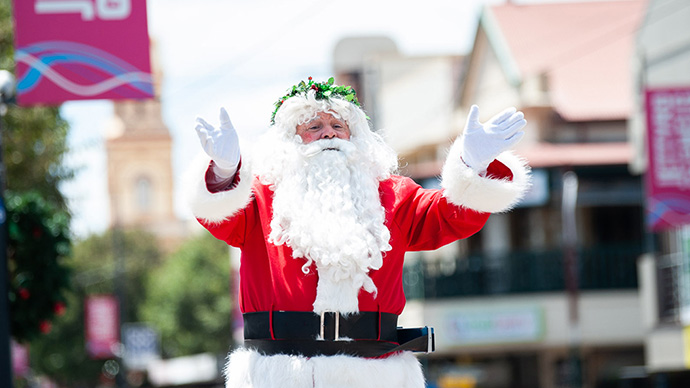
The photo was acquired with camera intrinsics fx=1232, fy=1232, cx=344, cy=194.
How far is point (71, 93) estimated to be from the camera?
813cm

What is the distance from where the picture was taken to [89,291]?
53.1m

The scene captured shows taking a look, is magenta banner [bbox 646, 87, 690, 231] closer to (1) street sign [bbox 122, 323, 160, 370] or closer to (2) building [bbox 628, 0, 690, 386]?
(2) building [bbox 628, 0, 690, 386]

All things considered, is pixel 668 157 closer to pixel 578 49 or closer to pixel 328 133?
pixel 578 49

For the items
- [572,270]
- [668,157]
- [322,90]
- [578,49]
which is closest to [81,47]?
[322,90]

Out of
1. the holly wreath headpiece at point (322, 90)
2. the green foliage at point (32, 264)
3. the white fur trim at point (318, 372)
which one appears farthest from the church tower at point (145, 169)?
the white fur trim at point (318, 372)

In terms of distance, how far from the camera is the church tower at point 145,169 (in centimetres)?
9044

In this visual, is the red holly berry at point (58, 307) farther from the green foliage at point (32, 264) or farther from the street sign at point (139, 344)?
the street sign at point (139, 344)

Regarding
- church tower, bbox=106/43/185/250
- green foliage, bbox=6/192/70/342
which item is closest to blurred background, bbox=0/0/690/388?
green foliage, bbox=6/192/70/342

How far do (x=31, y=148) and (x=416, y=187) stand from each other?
11.3 m

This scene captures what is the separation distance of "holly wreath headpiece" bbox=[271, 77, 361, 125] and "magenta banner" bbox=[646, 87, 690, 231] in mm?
10228

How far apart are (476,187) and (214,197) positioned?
39.0 inches

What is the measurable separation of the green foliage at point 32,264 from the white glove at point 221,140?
549cm

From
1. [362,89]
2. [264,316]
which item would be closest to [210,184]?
[264,316]

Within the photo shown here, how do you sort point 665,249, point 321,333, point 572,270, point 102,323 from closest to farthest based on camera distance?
point 321,333 < point 665,249 < point 572,270 < point 102,323
